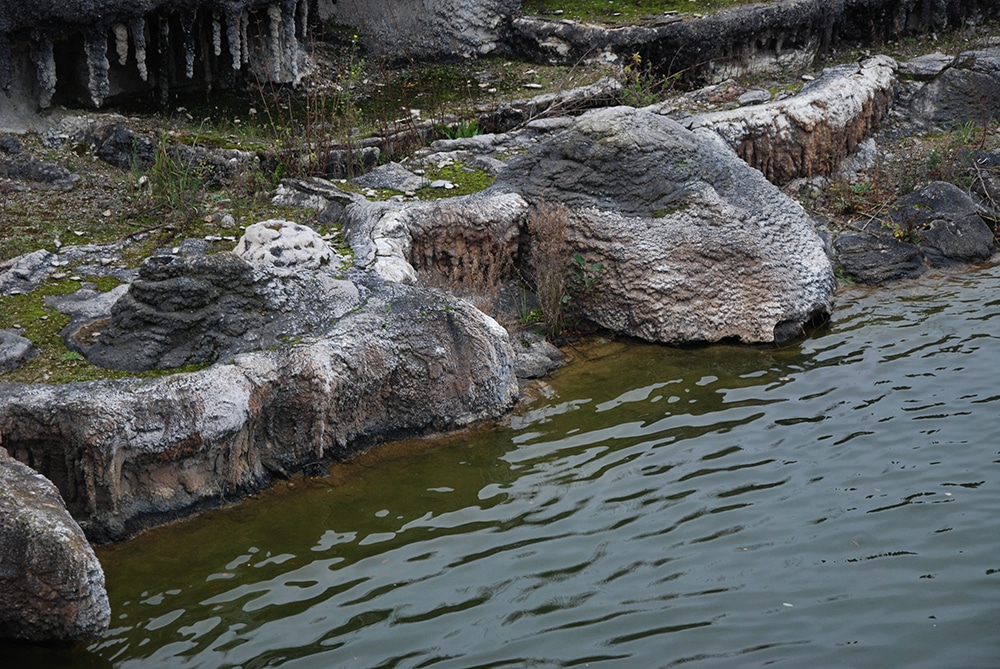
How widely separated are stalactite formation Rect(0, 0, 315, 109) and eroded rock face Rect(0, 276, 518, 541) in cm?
436

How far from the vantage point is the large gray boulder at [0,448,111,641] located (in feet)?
15.6

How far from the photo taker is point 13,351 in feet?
20.4

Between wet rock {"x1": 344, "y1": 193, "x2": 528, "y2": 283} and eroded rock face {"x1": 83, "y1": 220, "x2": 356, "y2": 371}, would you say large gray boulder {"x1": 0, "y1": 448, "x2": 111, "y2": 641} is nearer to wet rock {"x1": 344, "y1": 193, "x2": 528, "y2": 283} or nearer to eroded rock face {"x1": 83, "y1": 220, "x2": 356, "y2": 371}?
eroded rock face {"x1": 83, "y1": 220, "x2": 356, "y2": 371}

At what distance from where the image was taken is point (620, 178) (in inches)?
339

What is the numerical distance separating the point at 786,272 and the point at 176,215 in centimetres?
495

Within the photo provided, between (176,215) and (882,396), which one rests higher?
(176,215)

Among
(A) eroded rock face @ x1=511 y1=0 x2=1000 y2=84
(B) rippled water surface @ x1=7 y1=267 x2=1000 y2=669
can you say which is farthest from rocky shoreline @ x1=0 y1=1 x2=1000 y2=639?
(B) rippled water surface @ x1=7 y1=267 x2=1000 y2=669

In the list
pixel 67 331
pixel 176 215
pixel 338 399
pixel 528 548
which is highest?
pixel 176 215

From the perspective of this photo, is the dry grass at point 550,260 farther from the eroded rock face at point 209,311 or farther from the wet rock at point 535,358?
the eroded rock face at point 209,311

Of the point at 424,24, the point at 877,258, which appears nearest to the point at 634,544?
the point at 877,258

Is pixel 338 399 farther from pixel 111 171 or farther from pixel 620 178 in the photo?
pixel 111 171

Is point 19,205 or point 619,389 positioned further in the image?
point 19,205

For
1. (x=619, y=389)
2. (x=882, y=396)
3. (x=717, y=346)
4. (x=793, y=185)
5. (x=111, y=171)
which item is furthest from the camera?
(x=793, y=185)

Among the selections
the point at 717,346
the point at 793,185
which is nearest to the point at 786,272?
the point at 717,346
